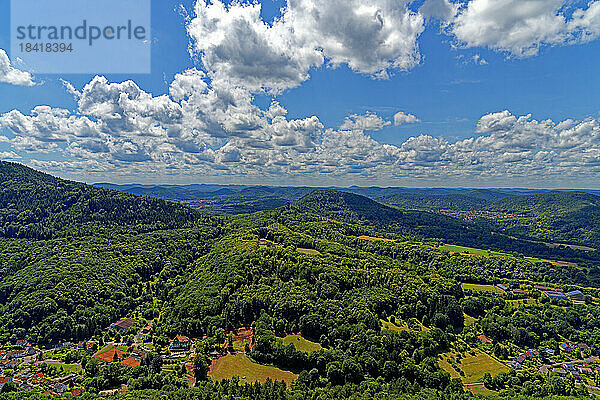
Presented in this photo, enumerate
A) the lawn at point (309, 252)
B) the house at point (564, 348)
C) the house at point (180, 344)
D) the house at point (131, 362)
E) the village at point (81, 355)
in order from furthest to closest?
1. the lawn at point (309, 252)
2. the house at point (564, 348)
3. the house at point (180, 344)
4. the house at point (131, 362)
5. the village at point (81, 355)

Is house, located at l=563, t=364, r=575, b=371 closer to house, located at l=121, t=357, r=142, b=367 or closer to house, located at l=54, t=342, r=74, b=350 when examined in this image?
house, located at l=121, t=357, r=142, b=367

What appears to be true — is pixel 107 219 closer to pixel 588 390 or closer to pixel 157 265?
pixel 157 265

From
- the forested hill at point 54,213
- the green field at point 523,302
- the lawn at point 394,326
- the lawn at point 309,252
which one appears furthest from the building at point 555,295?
the forested hill at point 54,213

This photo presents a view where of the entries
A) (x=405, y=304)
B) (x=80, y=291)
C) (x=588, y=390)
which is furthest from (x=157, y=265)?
(x=588, y=390)

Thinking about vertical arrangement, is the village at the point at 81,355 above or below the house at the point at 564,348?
above

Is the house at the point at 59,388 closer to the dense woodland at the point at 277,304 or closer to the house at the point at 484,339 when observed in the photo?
the dense woodland at the point at 277,304

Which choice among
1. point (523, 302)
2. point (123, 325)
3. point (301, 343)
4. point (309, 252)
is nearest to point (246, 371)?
point (301, 343)

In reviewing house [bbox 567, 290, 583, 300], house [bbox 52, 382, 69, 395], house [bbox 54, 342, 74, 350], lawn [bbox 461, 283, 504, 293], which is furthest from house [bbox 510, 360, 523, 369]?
house [bbox 54, 342, 74, 350]

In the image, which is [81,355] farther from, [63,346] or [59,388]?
[59,388]
